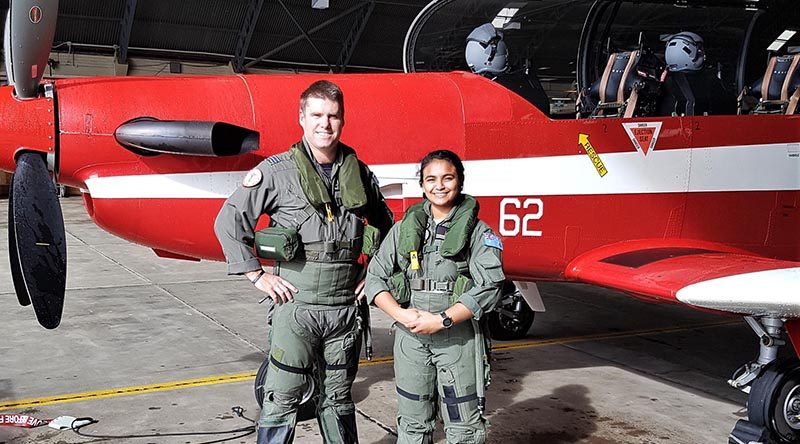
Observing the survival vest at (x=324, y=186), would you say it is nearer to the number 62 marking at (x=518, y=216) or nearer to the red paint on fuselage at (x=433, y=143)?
the red paint on fuselage at (x=433, y=143)

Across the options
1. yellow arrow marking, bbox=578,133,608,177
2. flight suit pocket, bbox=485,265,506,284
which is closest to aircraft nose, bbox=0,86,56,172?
flight suit pocket, bbox=485,265,506,284

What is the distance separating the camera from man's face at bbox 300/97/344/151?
320 centimetres

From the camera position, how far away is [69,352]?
594 centimetres

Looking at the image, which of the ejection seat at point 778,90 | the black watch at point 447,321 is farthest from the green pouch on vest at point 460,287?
the ejection seat at point 778,90

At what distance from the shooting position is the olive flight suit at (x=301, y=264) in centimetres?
329

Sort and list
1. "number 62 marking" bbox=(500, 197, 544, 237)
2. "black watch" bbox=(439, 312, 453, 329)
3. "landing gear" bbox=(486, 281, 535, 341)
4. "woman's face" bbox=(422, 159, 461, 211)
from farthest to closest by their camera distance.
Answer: "landing gear" bbox=(486, 281, 535, 341) < "number 62 marking" bbox=(500, 197, 544, 237) < "woman's face" bbox=(422, 159, 461, 211) < "black watch" bbox=(439, 312, 453, 329)

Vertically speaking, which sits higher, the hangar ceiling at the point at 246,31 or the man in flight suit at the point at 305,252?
the hangar ceiling at the point at 246,31

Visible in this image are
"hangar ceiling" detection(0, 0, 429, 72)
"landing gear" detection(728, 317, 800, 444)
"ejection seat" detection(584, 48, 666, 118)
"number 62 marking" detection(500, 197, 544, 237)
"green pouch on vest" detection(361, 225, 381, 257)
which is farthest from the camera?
"hangar ceiling" detection(0, 0, 429, 72)

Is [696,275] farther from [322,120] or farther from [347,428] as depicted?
[322,120]

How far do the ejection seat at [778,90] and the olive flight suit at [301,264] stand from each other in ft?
10.5

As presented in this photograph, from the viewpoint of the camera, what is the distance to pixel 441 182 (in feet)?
10.5

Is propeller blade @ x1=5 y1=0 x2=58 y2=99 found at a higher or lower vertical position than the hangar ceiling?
lower

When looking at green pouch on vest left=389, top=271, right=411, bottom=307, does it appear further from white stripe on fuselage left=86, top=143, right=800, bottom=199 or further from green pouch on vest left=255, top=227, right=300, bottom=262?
white stripe on fuselage left=86, top=143, right=800, bottom=199

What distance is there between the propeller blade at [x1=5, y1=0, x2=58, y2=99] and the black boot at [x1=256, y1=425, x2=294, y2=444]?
215cm
